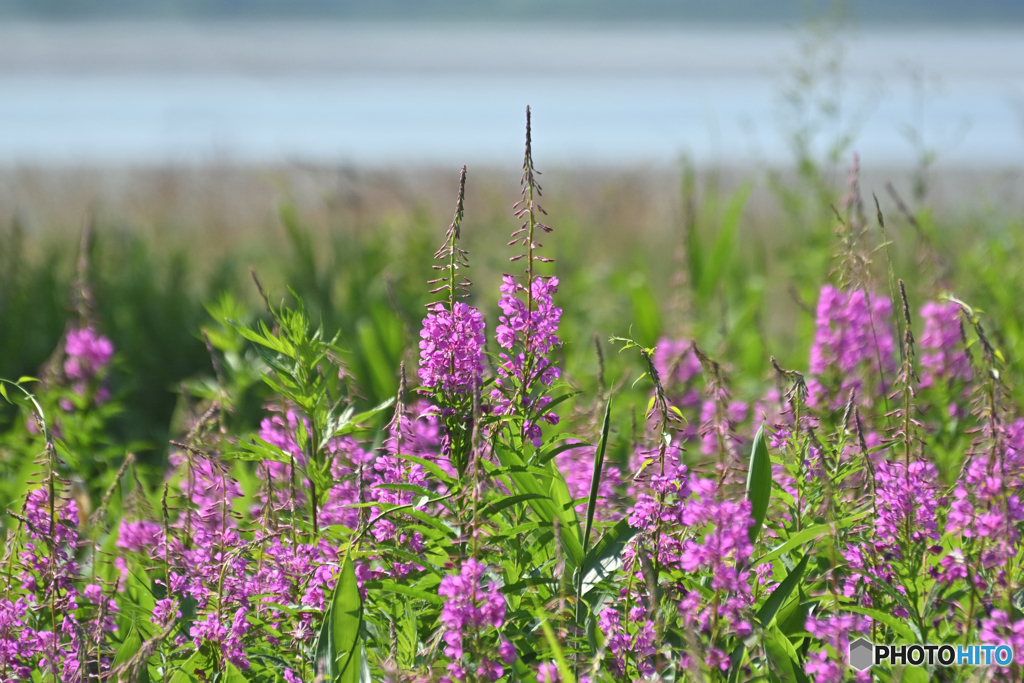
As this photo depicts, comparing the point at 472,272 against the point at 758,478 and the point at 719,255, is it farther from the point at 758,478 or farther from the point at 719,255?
the point at 758,478

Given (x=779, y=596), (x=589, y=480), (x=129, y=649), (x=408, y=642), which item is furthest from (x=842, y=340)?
(x=129, y=649)

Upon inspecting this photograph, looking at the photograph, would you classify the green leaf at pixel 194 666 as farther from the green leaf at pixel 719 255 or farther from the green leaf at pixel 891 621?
the green leaf at pixel 719 255

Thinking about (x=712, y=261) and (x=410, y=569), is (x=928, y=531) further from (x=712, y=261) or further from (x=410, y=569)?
(x=712, y=261)

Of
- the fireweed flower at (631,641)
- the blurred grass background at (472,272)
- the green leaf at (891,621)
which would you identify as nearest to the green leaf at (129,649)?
the fireweed flower at (631,641)

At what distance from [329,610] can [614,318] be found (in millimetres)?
4657

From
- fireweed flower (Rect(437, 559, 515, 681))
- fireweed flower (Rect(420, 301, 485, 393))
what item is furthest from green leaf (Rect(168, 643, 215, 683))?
fireweed flower (Rect(420, 301, 485, 393))

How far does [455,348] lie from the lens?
6.67 feet

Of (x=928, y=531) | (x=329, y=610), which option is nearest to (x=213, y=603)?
(x=329, y=610)

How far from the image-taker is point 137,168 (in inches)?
487

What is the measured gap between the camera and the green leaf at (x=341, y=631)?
185 centimetres

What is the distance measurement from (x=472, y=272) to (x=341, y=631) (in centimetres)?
525

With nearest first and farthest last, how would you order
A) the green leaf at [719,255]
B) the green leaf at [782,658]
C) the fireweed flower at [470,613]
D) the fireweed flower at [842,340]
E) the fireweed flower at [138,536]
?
the fireweed flower at [470,613] → the green leaf at [782,658] → the fireweed flower at [138,536] → the fireweed flower at [842,340] → the green leaf at [719,255]
